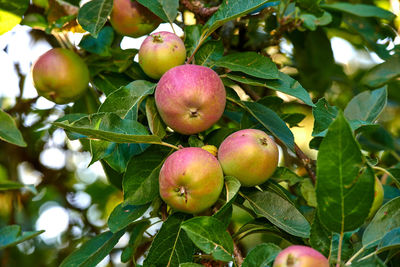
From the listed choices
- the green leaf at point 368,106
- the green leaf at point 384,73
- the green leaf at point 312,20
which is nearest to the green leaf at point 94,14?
the green leaf at point 312,20

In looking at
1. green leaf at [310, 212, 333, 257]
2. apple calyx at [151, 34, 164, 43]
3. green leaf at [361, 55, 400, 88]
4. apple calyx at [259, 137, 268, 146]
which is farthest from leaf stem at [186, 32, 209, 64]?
green leaf at [361, 55, 400, 88]

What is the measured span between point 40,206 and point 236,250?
72.4 inches

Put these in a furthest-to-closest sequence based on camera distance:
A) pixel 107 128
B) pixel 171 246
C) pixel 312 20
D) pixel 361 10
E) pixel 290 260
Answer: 1. pixel 361 10
2. pixel 312 20
3. pixel 171 246
4. pixel 107 128
5. pixel 290 260

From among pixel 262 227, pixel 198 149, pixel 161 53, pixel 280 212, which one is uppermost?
pixel 161 53

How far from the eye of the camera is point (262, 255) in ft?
3.33

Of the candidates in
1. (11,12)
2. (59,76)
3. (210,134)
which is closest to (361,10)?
(210,134)

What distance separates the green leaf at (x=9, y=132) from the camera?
1.50m

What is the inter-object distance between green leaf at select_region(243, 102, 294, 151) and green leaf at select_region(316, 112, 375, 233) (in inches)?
15.7

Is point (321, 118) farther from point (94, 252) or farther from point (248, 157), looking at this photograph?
point (94, 252)

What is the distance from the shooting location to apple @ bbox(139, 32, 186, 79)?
1345mm

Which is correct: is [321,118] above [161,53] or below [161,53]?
below

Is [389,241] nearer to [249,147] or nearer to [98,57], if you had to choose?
[249,147]

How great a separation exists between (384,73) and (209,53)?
36.3 inches

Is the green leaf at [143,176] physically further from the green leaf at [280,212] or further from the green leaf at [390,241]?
the green leaf at [390,241]
